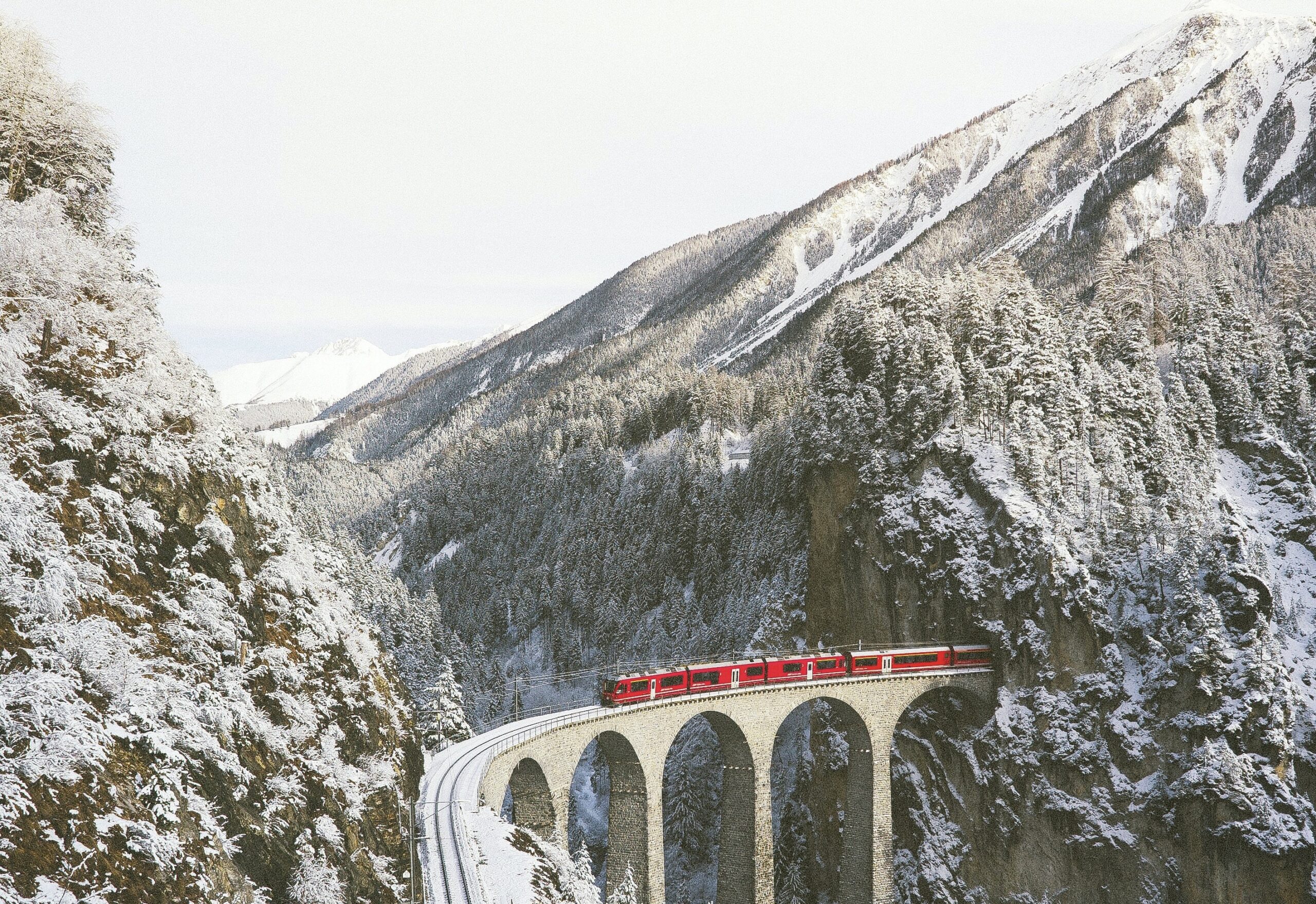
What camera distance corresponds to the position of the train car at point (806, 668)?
48.6 metres

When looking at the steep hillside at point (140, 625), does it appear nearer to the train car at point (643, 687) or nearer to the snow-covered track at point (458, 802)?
the snow-covered track at point (458, 802)

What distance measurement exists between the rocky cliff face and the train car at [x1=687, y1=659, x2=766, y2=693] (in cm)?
1678

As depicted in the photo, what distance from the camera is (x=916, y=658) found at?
5291 centimetres

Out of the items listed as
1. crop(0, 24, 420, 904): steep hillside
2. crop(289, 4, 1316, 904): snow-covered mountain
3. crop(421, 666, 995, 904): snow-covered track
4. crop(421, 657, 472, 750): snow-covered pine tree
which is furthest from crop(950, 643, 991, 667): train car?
crop(0, 24, 420, 904): steep hillside

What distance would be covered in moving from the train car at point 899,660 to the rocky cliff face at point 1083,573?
13.0 feet

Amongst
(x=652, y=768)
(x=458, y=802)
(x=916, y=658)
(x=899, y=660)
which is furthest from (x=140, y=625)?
(x=916, y=658)

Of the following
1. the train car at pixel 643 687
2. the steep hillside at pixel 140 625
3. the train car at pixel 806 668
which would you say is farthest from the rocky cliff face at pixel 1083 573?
the steep hillside at pixel 140 625

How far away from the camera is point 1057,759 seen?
51.6m

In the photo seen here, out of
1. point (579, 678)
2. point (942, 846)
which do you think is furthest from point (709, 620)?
point (942, 846)

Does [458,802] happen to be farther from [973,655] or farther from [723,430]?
[723,430]

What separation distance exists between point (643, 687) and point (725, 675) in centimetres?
528

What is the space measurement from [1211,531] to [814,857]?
34.5m

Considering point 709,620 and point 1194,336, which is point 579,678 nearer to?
point 709,620

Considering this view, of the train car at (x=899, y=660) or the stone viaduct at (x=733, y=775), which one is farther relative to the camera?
the train car at (x=899, y=660)
